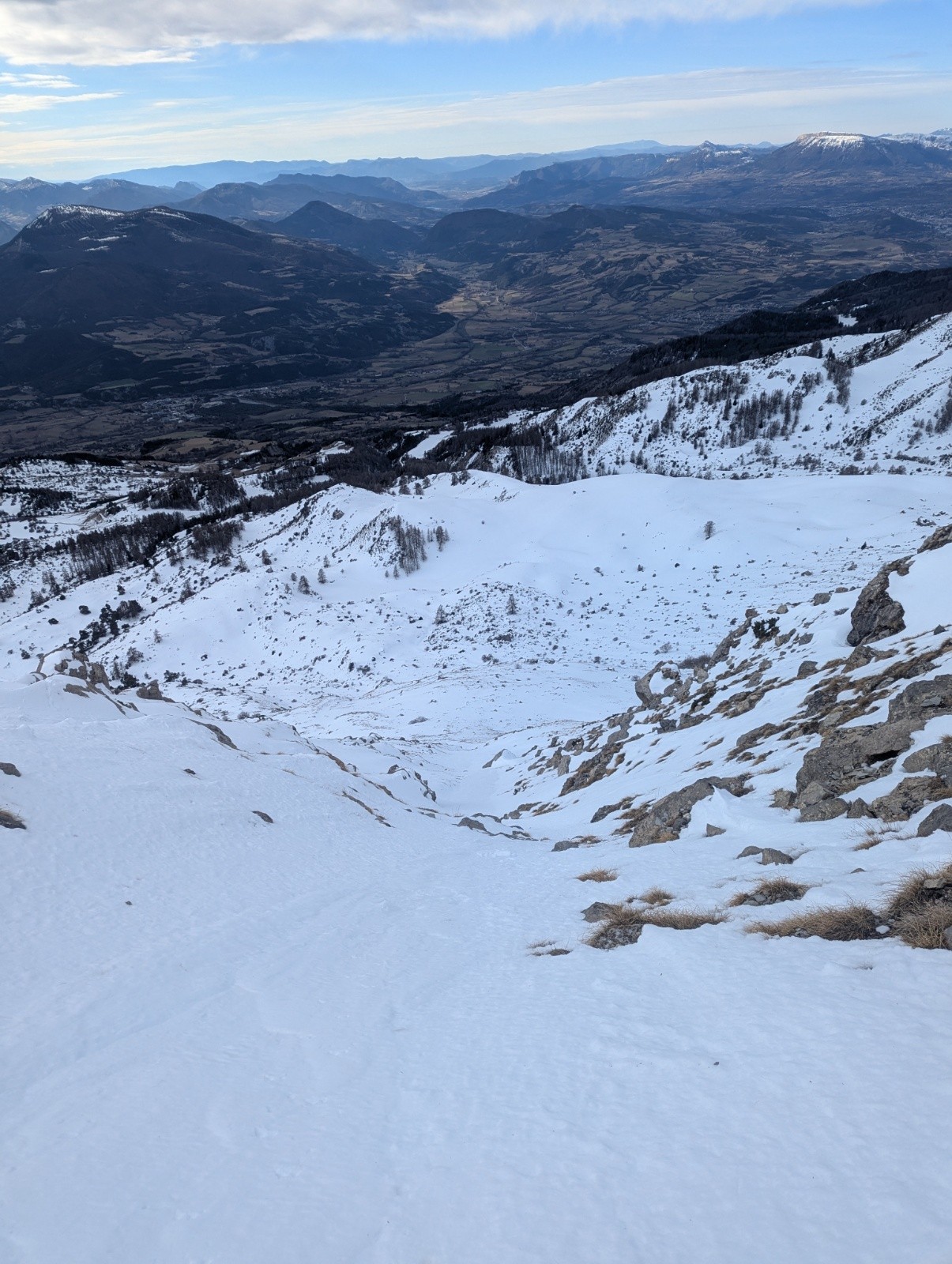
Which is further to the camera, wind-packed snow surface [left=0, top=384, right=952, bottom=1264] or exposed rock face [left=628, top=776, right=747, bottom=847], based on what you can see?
exposed rock face [left=628, top=776, right=747, bottom=847]

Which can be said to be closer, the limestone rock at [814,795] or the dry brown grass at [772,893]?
the dry brown grass at [772,893]

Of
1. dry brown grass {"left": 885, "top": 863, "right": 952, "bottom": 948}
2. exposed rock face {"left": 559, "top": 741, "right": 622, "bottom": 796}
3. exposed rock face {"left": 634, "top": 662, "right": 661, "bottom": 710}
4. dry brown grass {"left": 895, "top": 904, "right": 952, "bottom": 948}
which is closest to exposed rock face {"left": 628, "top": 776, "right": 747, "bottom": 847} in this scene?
dry brown grass {"left": 885, "top": 863, "right": 952, "bottom": 948}

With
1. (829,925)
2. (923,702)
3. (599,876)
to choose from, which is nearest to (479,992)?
(829,925)

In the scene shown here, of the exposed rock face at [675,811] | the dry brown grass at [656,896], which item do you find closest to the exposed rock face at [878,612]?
the exposed rock face at [675,811]

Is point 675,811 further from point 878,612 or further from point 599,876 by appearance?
point 878,612

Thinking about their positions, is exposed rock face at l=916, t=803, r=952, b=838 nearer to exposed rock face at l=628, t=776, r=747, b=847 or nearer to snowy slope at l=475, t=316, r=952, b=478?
exposed rock face at l=628, t=776, r=747, b=847

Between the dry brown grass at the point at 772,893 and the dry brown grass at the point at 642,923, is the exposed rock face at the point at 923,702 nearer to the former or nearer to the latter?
the dry brown grass at the point at 772,893
